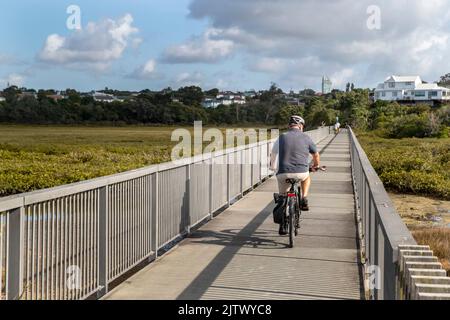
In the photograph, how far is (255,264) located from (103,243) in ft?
7.01

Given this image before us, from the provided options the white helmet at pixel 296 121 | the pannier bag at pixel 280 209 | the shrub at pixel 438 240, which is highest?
the white helmet at pixel 296 121

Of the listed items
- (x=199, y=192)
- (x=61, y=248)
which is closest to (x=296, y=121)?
(x=199, y=192)

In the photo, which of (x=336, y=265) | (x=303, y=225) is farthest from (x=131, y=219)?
(x=303, y=225)

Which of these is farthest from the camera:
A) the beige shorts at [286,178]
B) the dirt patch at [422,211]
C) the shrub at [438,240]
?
the dirt patch at [422,211]

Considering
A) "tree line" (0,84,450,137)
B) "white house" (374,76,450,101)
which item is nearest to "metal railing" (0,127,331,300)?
"tree line" (0,84,450,137)

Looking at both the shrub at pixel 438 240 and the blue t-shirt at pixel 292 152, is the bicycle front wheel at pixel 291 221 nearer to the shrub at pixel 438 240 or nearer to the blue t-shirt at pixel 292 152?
the blue t-shirt at pixel 292 152

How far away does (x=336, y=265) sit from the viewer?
7738mm

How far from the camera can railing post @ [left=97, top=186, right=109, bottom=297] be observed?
6219mm

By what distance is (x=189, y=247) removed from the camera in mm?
8727

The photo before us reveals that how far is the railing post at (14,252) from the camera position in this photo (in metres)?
4.61

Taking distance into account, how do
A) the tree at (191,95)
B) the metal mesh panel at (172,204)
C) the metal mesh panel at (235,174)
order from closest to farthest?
the metal mesh panel at (172,204)
the metal mesh panel at (235,174)
the tree at (191,95)

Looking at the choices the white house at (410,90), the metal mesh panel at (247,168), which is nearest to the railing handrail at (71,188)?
the metal mesh panel at (247,168)

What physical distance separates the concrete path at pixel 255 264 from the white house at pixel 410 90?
153 m
